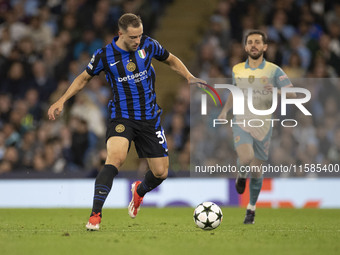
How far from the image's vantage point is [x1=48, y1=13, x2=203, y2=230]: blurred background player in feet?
24.0

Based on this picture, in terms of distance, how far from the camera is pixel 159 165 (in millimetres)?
7957

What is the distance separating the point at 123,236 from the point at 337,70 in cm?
804

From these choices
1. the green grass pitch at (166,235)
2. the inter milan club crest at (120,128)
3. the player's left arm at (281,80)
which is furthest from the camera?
the player's left arm at (281,80)

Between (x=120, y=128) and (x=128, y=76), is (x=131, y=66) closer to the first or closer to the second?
(x=128, y=76)

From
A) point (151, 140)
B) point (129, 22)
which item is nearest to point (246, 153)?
point (151, 140)

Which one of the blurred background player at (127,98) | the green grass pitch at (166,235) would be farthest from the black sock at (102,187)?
the green grass pitch at (166,235)

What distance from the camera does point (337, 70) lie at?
13.9 meters

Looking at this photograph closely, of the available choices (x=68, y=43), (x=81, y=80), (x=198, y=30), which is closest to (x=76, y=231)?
(x=81, y=80)

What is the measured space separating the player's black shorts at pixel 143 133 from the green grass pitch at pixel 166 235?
2.74 feet

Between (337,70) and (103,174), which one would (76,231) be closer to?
(103,174)

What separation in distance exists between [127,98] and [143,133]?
414 mm

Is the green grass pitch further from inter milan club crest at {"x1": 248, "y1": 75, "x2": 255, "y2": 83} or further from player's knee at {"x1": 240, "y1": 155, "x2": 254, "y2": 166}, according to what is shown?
inter milan club crest at {"x1": 248, "y1": 75, "x2": 255, "y2": 83}

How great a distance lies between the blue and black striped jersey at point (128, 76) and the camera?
7.55 m

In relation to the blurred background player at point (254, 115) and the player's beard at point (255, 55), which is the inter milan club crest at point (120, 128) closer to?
the blurred background player at point (254, 115)
